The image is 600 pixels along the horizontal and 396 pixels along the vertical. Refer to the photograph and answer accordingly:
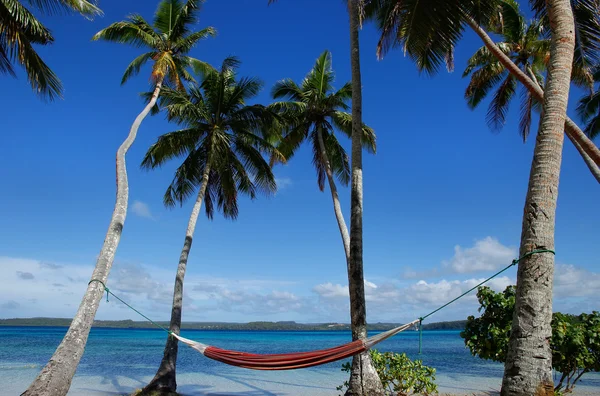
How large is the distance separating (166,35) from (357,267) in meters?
7.14

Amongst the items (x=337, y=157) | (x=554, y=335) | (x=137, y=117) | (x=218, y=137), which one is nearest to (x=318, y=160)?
(x=337, y=157)

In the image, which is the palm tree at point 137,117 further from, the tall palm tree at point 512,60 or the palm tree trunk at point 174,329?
the tall palm tree at point 512,60

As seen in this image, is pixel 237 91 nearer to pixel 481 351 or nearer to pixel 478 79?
pixel 478 79

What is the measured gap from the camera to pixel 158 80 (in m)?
8.91

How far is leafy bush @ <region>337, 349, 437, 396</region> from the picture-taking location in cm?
633

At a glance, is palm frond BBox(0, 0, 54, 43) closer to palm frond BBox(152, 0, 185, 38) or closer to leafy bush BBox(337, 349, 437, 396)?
palm frond BBox(152, 0, 185, 38)

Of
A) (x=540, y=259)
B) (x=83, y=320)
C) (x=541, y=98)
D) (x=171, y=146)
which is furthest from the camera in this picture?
(x=171, y=146)

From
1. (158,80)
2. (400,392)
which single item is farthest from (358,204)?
(158,80)

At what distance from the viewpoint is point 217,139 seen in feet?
34.9

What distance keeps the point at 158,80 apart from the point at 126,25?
1.57 meters

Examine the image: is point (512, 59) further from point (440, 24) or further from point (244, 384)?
point (244, 384)

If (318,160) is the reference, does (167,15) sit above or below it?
above

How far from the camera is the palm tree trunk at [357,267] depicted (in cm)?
559

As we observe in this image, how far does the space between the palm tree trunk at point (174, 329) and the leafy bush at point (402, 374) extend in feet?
11.5
